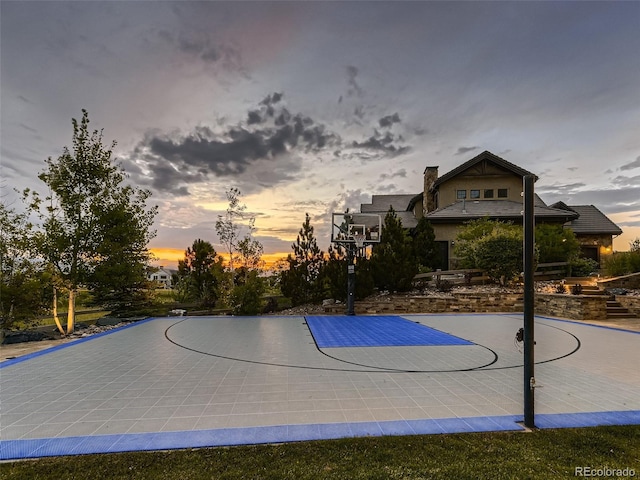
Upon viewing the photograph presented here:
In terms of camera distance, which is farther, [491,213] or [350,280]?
[491,213]

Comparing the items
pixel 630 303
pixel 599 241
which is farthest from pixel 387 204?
pixel 630 303

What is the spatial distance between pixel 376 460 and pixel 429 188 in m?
23.6

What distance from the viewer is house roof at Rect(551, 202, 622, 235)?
71.1 ft

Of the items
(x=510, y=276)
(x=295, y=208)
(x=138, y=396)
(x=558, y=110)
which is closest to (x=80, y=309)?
(x=295, y=208)

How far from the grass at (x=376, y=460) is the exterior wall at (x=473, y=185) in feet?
69.4

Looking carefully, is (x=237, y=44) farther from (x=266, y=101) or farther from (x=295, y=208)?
(x=295, y=208)

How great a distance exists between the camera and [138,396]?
4508 millimetres

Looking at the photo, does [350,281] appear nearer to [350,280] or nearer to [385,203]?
[350,280]

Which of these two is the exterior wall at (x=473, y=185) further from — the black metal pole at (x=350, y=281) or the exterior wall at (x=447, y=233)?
the black metal pole at (x=350, y=281)

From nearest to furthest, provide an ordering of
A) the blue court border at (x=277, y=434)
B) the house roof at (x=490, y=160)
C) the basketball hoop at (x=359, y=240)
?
1. the blue court border at (x=277, y=434)
2. the basketball hoop at (x=359, y=240)
3. the house roof at (x=490, y=160)

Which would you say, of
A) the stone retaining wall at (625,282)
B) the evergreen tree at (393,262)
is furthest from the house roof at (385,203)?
the stone retaining wall at (625,282)

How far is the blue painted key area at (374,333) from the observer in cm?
814

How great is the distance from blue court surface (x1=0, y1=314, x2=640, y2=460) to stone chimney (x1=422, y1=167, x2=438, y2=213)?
1645cm

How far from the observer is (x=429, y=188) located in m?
24.4
